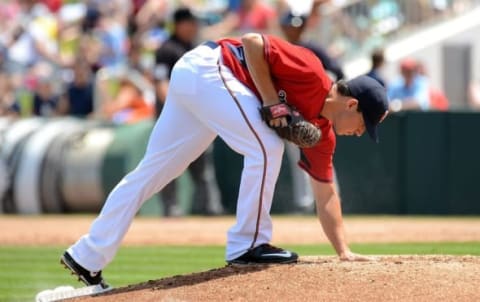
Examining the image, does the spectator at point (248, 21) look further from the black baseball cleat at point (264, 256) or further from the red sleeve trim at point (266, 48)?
the red sleeve trim at point (266, 48)

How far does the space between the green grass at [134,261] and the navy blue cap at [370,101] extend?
2.41 m

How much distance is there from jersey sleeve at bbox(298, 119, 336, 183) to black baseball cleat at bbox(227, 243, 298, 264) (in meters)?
0.51

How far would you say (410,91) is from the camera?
1667 centimetres

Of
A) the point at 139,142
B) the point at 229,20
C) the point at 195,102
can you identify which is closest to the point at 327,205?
the point at 195,102

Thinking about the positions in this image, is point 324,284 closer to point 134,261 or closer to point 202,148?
point 202,148

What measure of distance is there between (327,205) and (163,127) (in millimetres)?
1119

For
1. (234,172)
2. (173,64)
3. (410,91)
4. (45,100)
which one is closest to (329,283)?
(173,64)

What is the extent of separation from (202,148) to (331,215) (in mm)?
890

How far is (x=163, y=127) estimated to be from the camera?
22.4ft

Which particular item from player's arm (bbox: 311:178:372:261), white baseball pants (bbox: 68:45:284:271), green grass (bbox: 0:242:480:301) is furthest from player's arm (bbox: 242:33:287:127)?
green grass (bbox: 0:242:480:301)

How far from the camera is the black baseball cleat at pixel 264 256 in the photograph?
6781 millimetres

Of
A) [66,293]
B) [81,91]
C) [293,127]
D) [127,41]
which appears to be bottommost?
[66,293]

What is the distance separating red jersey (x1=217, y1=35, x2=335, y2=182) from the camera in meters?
6.54

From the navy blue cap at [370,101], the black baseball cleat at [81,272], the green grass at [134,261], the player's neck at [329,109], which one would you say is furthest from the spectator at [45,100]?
the navy blue cap at [370,101]
